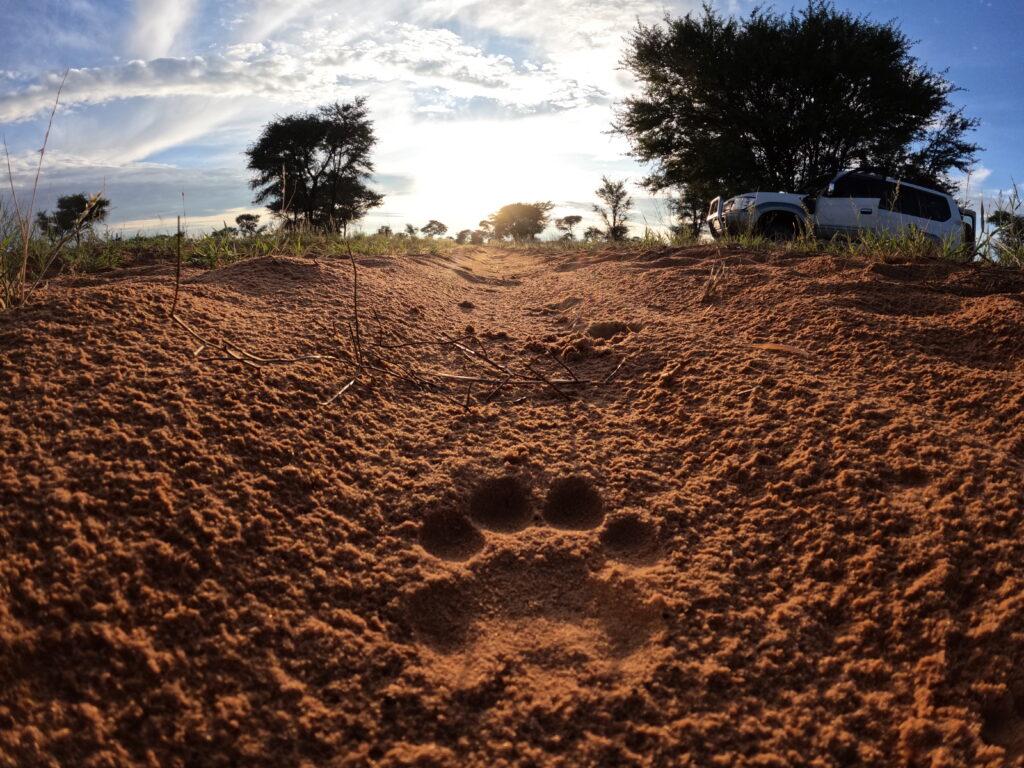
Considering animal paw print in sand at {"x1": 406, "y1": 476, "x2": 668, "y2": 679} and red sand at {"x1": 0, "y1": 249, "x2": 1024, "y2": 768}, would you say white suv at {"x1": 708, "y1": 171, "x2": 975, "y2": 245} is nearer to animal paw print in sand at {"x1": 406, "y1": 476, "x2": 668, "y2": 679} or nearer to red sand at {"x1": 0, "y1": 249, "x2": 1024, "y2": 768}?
red sand at {"x1": 0, "y1": 249, "x2": 1024, "y2": 768}

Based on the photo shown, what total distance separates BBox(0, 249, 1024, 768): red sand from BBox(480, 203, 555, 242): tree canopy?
98.1ft

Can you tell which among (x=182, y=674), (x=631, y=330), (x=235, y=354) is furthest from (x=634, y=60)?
(x=182, y=674)

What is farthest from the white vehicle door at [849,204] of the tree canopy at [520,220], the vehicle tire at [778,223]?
the tree canopy at [520,220]

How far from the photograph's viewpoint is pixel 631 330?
2844 mm

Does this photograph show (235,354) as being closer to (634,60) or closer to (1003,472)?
(1003,472)

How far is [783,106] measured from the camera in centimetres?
1391

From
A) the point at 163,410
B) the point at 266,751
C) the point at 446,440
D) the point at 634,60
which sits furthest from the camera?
the point at 634,60

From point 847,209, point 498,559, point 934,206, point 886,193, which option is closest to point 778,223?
point 847,209

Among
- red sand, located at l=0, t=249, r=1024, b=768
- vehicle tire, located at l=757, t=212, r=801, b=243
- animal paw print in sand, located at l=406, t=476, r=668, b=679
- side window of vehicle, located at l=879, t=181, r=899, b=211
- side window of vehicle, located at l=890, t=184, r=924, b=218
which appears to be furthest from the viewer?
side window of vehicle, located at l=890, t=184, r=924, b=218

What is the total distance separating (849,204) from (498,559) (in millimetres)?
10290

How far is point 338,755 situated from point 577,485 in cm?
91

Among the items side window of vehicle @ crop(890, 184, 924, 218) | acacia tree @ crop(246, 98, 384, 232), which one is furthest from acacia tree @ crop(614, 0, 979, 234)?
acacia tree @ crop(246, 98, 384, 232)

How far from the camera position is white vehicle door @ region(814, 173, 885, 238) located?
31.1 feet

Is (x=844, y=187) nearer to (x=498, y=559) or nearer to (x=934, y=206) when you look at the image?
(x=934, y=206)
